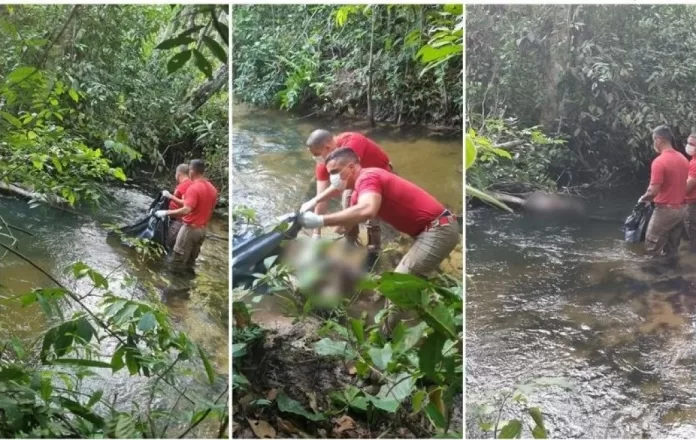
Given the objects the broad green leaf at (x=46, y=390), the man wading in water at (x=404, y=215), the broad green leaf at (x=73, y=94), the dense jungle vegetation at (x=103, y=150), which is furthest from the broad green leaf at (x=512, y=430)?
the broad green leaf at (x=73, y=94)

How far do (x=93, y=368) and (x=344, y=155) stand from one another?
1.04m

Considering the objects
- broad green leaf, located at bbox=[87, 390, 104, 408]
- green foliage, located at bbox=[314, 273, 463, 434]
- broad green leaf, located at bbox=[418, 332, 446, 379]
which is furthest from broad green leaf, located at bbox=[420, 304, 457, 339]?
broad green leaf, located at bbox=[87, 390, 104, 408]

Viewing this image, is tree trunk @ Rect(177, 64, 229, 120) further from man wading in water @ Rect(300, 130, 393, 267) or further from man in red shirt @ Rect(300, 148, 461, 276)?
man in red shirt @ Rect(300, 148, 461, 276)

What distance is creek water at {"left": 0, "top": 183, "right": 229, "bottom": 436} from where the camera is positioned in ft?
6.56

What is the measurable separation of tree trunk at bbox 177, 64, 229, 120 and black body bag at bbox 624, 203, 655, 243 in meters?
1.35

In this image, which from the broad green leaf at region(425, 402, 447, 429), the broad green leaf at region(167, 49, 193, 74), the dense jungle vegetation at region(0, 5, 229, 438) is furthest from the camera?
the dense jungle vegetation at region(0, 5, 229, 438)

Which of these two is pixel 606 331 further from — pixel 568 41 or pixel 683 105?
pixel 568 41

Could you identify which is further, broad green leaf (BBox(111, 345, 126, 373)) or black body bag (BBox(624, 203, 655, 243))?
black body bag (BBox(624, 203, 655, 243))

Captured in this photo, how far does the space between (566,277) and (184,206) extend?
1.24 metres

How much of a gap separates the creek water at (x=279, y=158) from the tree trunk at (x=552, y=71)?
1.12ft

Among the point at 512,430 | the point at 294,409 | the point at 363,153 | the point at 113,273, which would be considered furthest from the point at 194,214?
the point at 512,430

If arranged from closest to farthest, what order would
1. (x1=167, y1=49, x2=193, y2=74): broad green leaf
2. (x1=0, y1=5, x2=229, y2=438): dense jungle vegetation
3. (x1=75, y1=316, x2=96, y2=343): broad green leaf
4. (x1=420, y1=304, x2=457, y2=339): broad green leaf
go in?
(x1=167, y1=49, x2=193, y2=74): broad green leaf, (x1=420, y1=304, x2=457, y2=339): broad green leaf, (x1=75, y1=316, x2=96, y2=343): broad green leaf, (x1=0, y1=5, x2=229, y2=438): dense jungle vegetation

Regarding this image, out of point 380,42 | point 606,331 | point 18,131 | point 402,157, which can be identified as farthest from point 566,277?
point 18,131

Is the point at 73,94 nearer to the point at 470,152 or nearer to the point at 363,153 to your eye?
the point at 363,153
